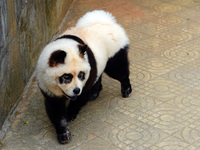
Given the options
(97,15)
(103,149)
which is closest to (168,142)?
(103,149)

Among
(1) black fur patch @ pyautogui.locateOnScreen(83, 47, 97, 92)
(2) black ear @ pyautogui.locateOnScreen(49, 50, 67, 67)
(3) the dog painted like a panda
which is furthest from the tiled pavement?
(2) black ear @ pyautogui.locateOnScreen(49, 50, 67, 67)

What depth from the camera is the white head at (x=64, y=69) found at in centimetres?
363

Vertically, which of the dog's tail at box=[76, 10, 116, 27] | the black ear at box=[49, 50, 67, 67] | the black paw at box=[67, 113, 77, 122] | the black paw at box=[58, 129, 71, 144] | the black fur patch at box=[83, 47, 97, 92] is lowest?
the black paw at box=[67, 113, 77, 122]

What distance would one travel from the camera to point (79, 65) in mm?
3688

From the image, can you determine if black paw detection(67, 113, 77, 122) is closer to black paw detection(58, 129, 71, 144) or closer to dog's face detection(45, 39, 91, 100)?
black paw detection(58, 129, 71, 144)

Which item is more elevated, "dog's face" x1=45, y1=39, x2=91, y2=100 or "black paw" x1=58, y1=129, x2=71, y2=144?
"dog's face" x1=45, y1=39, x2=91, y2=100

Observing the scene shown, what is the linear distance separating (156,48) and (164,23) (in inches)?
41.2

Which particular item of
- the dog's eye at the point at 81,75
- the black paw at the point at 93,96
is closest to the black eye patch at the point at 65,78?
the dog's eye at the point at 81,75

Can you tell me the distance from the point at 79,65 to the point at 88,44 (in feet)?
1.85

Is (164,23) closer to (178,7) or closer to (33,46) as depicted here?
(178,7)

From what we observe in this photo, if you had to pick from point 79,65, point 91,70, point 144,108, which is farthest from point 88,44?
point 144,108

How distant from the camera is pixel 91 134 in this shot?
4070 millimetres

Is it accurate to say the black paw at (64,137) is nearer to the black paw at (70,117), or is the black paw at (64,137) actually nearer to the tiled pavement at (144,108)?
the tiled pavement at (144,108)

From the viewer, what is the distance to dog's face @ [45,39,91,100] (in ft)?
11.9
